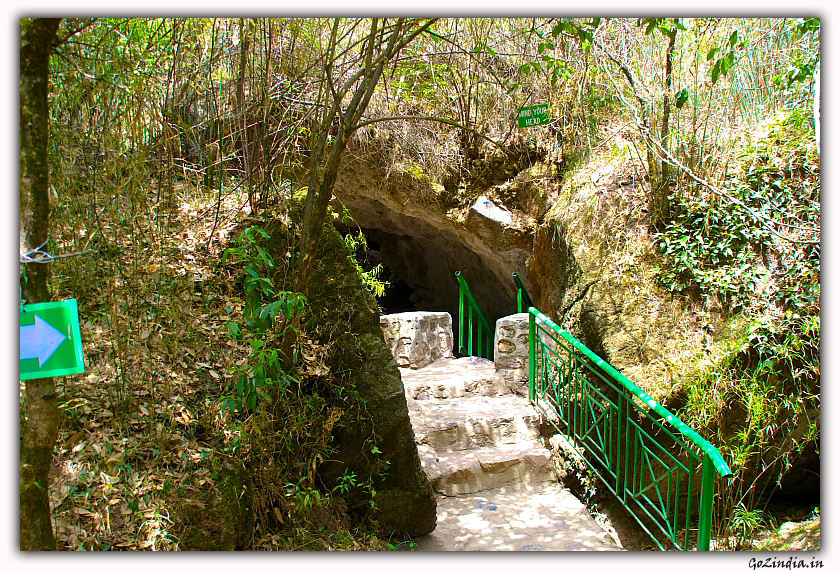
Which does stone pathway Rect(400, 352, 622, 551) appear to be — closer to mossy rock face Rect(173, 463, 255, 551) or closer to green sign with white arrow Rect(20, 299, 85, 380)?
mossy rock face Rect(173, 463, 255, 551)

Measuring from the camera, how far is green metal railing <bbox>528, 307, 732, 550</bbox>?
323cm

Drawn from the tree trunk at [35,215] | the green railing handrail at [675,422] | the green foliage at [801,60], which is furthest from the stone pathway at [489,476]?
the green foliage at [801,60]

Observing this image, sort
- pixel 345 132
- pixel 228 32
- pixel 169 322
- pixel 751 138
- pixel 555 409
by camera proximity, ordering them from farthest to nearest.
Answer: pixel 555 409
pixel 751 138
pixel 228 32
pixel 169 322
pixel 345 132

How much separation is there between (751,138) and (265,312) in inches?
141

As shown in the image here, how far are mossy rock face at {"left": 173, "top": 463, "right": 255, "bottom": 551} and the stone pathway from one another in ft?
3.84

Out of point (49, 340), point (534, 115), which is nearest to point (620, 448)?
point (534, 115)

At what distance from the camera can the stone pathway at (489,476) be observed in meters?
3.37

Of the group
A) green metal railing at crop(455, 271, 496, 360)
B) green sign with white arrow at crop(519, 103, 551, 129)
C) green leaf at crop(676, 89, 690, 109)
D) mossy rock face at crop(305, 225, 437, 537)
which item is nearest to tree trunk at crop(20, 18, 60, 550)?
mossy rock face at crop(305, 225, 437, 537)

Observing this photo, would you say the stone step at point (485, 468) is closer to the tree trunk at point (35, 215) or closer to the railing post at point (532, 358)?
the railing post at point (532, 358)

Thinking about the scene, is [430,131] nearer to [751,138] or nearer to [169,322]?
[751,138]

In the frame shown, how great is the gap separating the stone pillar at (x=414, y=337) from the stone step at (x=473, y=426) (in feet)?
4.05

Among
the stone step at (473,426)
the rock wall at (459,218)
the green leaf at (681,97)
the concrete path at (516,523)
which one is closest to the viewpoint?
the concrete path at (516,523)

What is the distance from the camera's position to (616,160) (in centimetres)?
450

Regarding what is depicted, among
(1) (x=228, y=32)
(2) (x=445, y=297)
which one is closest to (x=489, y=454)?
(1) (x=228, y=32)
